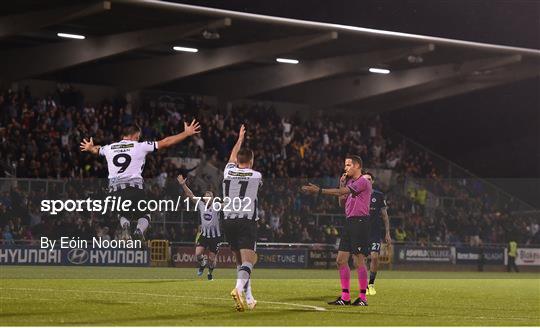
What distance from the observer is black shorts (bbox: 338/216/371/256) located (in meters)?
17.1

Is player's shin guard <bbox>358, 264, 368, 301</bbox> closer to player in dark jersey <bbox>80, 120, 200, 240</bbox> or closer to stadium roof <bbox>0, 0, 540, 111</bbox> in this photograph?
player in dark jersey <bbox>80, 120, 200, 240</bbox>

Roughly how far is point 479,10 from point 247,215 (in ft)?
103

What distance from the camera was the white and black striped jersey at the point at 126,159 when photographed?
16.7 m

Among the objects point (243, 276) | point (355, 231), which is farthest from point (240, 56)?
point (243, 276)

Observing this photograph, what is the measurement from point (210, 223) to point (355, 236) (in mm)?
10470

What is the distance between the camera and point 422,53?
149ft

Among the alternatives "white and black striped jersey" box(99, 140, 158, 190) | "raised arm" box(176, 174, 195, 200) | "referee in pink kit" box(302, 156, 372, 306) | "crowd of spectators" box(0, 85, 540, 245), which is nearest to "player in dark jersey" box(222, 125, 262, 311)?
"white and black striped jersey" box(99, 140, 158, 190)

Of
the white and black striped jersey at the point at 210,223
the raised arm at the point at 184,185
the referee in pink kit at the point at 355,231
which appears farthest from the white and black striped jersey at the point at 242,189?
the white and black striped jersey at the point at 210,223

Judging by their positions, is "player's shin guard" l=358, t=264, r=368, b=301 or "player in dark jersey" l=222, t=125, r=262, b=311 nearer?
"player in dark jersey" l=222, t=125, r=262, b=311

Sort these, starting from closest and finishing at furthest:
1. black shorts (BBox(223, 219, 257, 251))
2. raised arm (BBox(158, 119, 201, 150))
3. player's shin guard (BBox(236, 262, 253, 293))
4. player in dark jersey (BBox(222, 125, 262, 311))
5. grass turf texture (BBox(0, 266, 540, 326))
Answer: grass turf texture (BBox(0, 266, 540, 326)) < player's shin guard (BBox(236, 262, 253, 293)) < player in dark jersey (BBox(222, 125, 262, 311)) < black shorts (BBox(223, 219, 257, 251)) < raised arm (BBox(158, 119, 201, 150))

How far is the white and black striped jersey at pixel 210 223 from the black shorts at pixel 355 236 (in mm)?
9988

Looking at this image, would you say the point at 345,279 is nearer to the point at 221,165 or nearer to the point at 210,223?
the point at 210,223

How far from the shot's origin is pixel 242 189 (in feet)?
48.9

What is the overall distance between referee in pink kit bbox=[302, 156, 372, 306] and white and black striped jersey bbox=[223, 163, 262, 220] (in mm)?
2115
